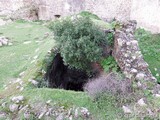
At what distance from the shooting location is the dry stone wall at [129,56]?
22.7ft

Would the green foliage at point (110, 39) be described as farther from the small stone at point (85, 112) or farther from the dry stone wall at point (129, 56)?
the small stone at point (85, 112)

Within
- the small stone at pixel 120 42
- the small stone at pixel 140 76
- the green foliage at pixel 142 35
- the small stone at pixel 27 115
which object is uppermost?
the small stone at pixel 120 42

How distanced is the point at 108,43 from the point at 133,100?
271 centimetres

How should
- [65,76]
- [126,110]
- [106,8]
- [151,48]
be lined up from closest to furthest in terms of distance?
[126,110] → [65,76] → [151,48] → [106,8]

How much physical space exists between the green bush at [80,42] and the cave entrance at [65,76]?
0.38m

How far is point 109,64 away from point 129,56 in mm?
675

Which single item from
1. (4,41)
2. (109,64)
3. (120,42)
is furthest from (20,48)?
(120,42)

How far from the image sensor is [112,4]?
17.0 metres

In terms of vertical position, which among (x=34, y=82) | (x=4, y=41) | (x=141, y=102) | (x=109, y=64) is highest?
(x=141, y=102)

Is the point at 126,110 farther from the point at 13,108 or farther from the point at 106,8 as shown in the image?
the point at 106,8

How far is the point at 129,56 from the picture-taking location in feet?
25.1

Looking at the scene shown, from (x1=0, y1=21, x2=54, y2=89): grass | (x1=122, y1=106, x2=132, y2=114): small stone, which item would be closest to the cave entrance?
(x1=0, y1=21, x2=54, y2=89): grass

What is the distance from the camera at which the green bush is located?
26.1 feet

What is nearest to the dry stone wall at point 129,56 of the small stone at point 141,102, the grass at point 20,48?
the small stone at point 141,102
